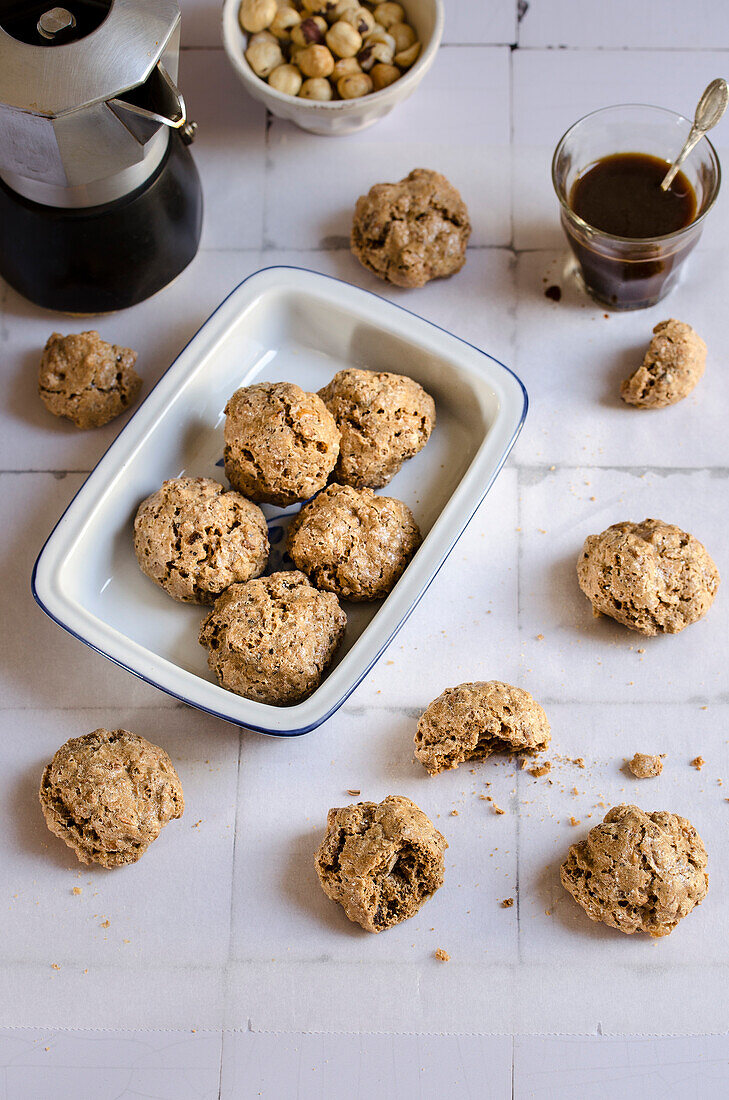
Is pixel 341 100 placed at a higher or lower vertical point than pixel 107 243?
higher

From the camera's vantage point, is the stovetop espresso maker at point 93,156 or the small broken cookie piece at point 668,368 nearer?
the stovetop espresso maker at point 93,156

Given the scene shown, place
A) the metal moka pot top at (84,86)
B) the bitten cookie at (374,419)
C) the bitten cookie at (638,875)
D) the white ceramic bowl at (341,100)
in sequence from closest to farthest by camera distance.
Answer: the metal moka pot top at (84,86) → the bitten cookie at (638,875) → the bitten cookie at (374,419) → the white ceramic bowl at (341,100)

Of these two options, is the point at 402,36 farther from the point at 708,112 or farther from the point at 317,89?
the point at 708,112

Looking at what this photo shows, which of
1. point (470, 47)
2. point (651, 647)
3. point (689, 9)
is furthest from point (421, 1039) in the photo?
point (689, 9)

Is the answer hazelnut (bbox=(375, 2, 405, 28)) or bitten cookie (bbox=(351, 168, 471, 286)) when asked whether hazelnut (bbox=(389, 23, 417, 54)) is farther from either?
bitten cookie (bbox=(351, 168, 471, 286))

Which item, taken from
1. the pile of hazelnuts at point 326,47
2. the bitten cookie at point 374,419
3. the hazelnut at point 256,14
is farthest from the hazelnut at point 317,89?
the bitten cookie at point 374,419

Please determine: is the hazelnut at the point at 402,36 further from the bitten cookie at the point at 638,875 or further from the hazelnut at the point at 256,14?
the bitten cookie at the point at 638,875

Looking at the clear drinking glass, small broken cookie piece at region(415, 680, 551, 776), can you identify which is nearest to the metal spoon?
the clear drinking glass

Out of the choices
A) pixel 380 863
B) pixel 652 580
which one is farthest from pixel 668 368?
pixel 380 863
